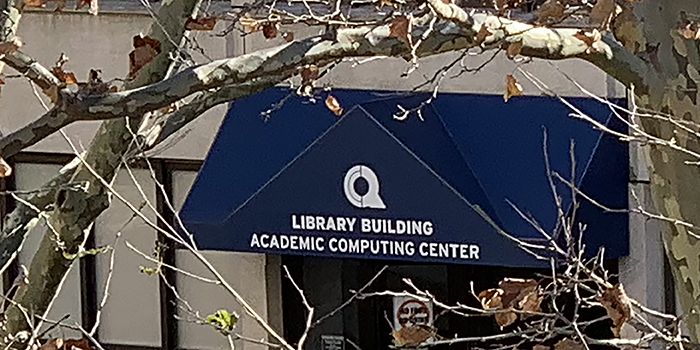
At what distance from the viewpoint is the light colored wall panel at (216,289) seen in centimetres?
1106

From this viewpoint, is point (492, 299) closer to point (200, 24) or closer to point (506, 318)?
point (506, 318)

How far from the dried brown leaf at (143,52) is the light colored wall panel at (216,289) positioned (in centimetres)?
541

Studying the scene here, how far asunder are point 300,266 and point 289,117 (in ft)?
4.59

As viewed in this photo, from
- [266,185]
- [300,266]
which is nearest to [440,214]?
[266,185]

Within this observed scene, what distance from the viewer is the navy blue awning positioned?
9.44 meters

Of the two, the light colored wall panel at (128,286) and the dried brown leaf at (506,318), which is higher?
the light colored wall panel at (128,286)

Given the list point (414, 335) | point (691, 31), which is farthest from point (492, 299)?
point (691, 31)

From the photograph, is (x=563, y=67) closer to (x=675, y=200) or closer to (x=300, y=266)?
(x=300, y=266)

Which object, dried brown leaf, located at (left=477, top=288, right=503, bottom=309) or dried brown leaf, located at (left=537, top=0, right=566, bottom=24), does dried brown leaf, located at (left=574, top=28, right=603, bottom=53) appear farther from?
dried brown leaf, located at (left=477, top=288, right=503, bottom=309)

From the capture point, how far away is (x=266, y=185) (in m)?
10.1

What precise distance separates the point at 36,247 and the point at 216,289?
1.54 meters

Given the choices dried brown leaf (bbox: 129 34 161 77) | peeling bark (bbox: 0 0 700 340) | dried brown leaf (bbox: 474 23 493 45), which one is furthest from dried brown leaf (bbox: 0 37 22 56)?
dried brown leaf (bbox: 474 23 493 45)

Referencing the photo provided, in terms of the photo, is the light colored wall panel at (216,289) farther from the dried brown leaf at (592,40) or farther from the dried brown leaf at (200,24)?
the dried brown leaf at (592,40)

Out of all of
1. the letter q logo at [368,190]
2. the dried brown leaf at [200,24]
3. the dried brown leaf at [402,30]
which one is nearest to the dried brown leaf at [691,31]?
the dried brown leaf at [402,30]
